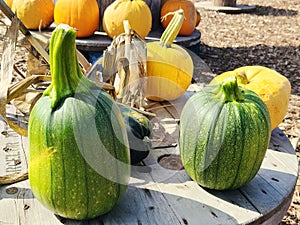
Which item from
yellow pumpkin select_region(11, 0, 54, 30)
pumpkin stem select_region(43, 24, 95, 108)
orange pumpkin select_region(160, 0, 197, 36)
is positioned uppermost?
pumpkin stem select_region(43, 24, 95, 108)

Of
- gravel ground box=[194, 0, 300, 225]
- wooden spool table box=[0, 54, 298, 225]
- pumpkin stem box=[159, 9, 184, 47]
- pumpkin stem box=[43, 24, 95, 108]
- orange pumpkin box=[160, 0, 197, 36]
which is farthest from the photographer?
gravel ground box=[194, 0, 300, 225]

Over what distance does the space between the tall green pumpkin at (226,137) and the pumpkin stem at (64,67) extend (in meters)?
0.33

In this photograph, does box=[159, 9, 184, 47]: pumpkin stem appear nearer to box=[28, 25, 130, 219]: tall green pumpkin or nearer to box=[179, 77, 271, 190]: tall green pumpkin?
box=[179, 77, 271, 190]: tall green pumpkin

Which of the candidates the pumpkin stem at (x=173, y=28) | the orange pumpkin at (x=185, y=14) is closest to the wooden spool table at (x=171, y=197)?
the pumpkin stem at (x=173, y=28)

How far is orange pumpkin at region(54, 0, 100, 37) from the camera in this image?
10.1 feet

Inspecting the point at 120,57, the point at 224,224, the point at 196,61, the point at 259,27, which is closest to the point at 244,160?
the point at 224,224

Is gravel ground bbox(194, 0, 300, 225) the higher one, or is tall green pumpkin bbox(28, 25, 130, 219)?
tall green pumpkin bbox(28, 25, 130, 219)

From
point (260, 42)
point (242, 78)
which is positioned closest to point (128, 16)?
point (242, 78)

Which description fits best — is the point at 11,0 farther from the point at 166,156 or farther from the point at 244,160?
the point at 244,160

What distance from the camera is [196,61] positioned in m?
4.52

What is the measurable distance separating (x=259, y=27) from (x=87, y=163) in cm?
572

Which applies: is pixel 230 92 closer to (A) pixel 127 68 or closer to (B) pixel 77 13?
(A) pixel 127 68

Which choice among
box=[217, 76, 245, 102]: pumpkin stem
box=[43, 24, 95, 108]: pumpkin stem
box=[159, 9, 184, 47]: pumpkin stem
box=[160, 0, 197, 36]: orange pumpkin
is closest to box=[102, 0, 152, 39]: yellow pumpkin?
box=[160, 0, 197, 36]: orange pumpkin

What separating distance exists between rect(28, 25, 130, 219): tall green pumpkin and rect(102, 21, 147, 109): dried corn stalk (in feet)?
1.76
